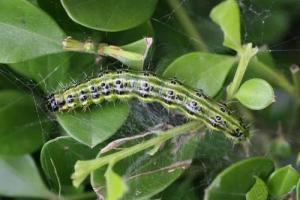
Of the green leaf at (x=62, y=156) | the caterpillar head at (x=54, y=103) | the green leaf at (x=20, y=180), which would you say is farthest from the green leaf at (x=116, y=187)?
the green leaf at (x=20, y=180)

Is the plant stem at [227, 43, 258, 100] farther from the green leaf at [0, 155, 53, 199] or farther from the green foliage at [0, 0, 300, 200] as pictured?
the green leaf at [0, 155, 53, 199]

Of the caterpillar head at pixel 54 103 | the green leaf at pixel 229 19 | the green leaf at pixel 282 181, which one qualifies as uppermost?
the caterpillar head at pixel 54 103

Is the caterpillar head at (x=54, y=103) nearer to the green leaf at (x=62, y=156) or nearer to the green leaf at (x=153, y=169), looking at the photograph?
the green leaf at (x=62, y=156)

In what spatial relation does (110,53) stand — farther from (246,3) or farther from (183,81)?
(246,3)

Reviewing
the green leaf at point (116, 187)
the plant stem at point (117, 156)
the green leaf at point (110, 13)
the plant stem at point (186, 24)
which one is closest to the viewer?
the green leaf at point (116, 187)

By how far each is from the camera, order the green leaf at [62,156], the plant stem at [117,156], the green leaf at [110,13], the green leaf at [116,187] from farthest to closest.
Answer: the green leaf at [62,156]
the green leaf at [110,13]
the plant stem at [117,156]
the green leaf at [116,187]

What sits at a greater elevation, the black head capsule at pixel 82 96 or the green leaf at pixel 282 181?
the black head capsule at pixel 82 96

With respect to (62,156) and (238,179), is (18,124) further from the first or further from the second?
(238,179)

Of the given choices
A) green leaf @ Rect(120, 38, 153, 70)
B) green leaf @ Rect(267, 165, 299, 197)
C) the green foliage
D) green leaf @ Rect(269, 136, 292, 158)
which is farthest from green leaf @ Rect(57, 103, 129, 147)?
green leaf @ Rect(269, 136, 292, 158)
